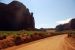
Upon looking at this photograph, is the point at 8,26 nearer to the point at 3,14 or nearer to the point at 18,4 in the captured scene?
the point at 3,14

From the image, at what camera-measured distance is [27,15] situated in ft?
403

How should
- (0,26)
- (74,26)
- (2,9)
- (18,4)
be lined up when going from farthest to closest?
(74,26) < (18,4) < (2,9) < (0,26)

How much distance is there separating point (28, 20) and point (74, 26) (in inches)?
3435

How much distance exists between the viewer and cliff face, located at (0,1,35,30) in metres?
107

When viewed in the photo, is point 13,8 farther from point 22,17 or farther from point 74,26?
point 74,26

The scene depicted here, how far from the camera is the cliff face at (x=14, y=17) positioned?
106875 mm

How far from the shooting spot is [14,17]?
112 m

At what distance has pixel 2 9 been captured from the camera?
109 metres

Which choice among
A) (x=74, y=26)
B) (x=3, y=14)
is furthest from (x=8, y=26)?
(x=74, y=26)

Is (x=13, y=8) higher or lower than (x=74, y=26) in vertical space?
higher

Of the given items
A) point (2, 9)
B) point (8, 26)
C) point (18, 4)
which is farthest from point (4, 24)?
point (18, 4)

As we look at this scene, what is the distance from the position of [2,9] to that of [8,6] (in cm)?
563

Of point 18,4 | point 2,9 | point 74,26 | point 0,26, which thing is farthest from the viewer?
point 74,26

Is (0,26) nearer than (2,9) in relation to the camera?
Yes
